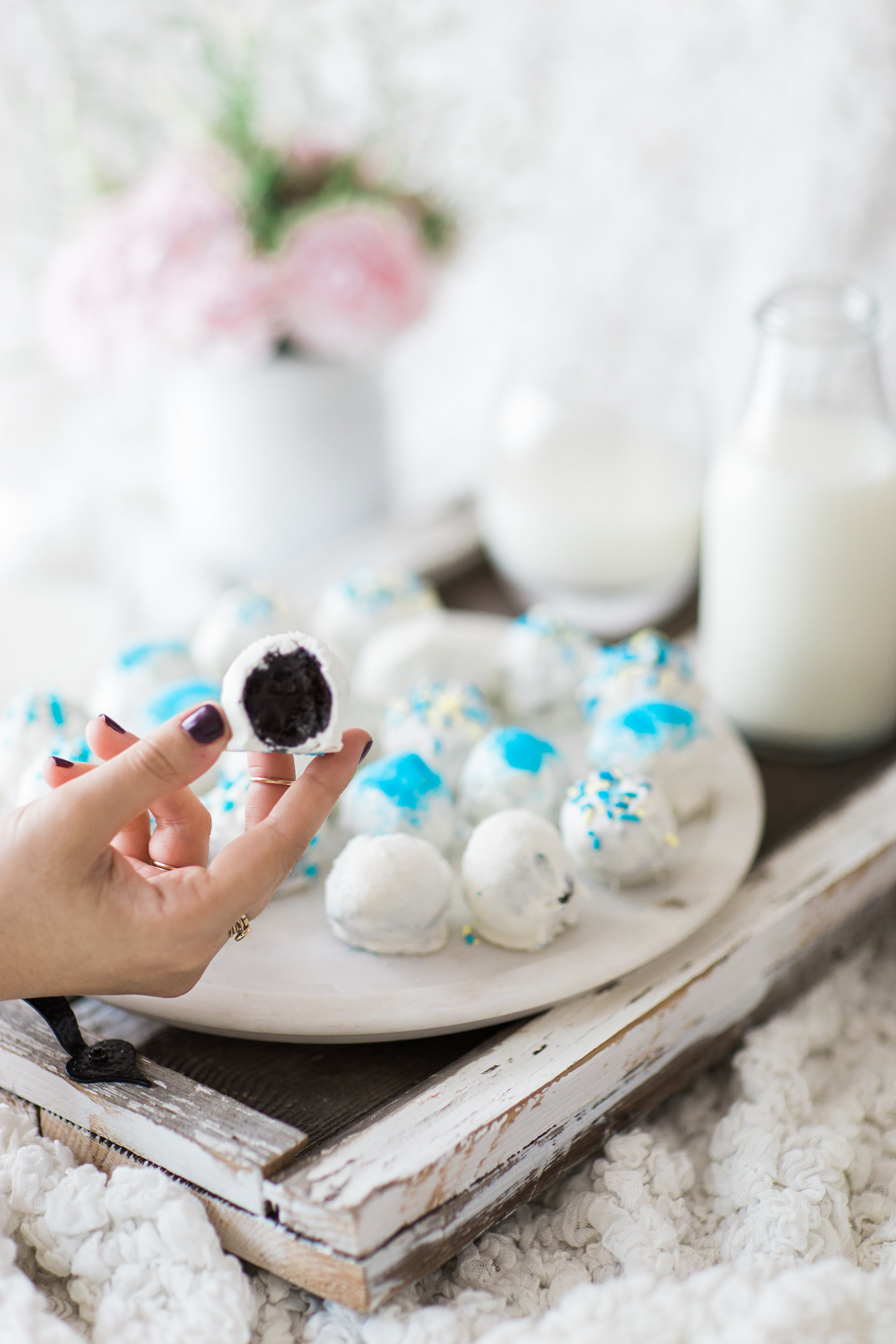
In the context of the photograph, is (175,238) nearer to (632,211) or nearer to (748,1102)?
(632,211)

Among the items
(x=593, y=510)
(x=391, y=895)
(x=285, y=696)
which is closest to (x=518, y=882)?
(x=391, y=895)

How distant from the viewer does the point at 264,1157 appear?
0.43 metres

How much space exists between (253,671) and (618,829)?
0.22m

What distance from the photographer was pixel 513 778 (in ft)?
1.88

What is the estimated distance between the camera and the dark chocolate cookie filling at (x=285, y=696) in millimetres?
392

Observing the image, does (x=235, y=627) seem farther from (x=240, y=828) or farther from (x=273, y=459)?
(x=273, y=459)

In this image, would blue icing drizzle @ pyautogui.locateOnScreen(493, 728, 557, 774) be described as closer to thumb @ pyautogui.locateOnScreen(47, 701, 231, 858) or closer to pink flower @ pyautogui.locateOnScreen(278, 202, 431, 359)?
thumb @ pyautogui.locateOnScreen(47, 701, 231, 858)

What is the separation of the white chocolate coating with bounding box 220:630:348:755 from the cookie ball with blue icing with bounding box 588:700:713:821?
223 millimetres

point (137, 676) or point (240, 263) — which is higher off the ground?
point (240, 263)

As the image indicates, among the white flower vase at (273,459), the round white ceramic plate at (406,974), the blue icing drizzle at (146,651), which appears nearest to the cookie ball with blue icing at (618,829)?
the round white ceramic plate at (406,974)

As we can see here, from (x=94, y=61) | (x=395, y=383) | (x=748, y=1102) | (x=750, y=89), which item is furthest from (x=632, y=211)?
(x=748, y=1102)

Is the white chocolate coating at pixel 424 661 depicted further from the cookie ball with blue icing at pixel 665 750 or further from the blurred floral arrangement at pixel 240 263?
the blurred floral arrangement at pixel 240 263

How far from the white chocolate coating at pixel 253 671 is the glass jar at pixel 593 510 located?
19.4 inches

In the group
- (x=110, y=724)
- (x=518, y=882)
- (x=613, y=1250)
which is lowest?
(x=613, y=1250)
